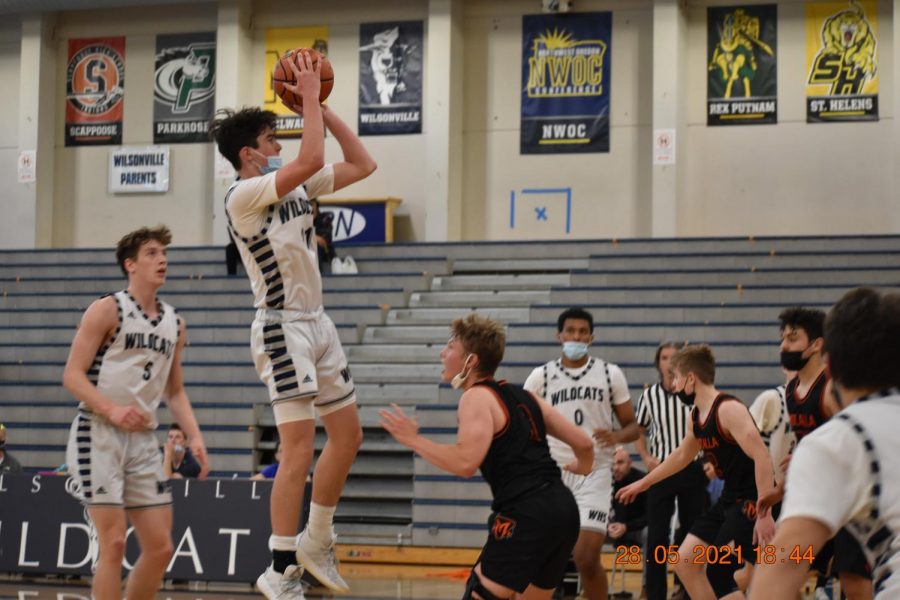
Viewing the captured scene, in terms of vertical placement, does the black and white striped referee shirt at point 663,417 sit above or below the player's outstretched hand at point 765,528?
above

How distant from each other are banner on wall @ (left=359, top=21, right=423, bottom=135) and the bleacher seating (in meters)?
2.67

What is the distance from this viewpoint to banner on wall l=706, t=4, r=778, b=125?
16.3m

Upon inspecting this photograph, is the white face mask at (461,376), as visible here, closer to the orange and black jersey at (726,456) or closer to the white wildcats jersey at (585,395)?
the orange and black jersey at (726,456)

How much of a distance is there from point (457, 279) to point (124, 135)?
6.77 m

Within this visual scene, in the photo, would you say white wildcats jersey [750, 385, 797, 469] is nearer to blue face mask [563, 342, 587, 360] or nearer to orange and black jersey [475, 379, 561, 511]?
blue face mask [563, 342, 587, 360]

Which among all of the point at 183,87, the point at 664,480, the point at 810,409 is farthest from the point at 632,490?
the point at 183,87

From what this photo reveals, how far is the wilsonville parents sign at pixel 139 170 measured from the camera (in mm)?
18281

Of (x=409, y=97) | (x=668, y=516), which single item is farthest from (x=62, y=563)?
(x=409, y=97)

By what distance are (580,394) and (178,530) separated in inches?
142

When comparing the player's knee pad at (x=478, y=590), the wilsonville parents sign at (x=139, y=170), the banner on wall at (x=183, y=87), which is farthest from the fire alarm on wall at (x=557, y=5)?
the player's knee pad at (x=478, y=590)

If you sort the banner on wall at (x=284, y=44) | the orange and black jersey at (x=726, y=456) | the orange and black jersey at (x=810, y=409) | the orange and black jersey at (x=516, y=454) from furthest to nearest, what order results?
the banner on wall at (x=284, y=44) < the orange and black jersey at (x=726, y=456) < the orange and black jersey at (x=810, y=409) < the orange and black jersey at (x=516, y=454)

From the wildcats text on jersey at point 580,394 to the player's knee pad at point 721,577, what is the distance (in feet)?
4.86

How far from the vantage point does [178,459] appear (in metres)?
10.9

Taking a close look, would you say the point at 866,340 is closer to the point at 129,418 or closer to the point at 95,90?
the point at 129,418
